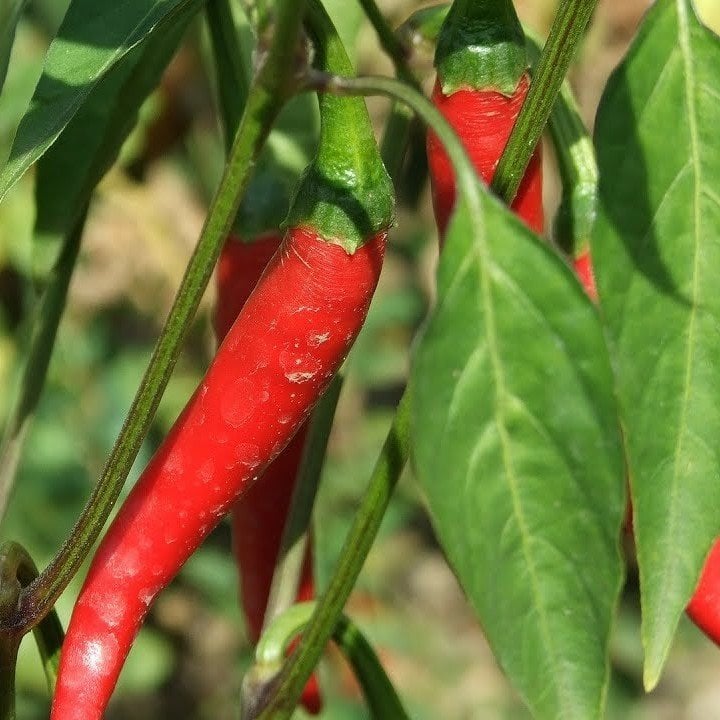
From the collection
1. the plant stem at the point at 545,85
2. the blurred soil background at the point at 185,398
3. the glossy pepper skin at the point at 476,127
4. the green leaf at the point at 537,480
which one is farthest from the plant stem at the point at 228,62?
the blurred soil background at the point at 185,398

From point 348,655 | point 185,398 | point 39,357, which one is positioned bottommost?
point 185,398

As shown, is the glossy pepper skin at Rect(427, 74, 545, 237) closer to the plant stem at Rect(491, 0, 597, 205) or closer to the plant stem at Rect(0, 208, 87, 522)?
the plant stem at Rect(491, 0, 597, 205)

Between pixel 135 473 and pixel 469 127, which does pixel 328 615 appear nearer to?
pixel 469 127

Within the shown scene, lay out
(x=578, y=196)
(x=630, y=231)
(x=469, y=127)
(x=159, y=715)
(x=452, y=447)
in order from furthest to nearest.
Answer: (x=159, y=715) → (x=578, y=196) → (x=469, y=127) → (x=630, y=231) → (x=452, y=447)

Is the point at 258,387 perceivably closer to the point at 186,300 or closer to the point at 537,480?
the point at 186,300

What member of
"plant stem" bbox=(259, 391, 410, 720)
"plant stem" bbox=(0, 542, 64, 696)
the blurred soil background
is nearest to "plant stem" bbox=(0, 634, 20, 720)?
"plant stem" bbox=(0, 542, 64, 696)

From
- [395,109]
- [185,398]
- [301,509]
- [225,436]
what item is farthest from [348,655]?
[185,398]

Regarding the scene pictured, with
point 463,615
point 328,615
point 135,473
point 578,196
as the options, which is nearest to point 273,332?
point 328,615
